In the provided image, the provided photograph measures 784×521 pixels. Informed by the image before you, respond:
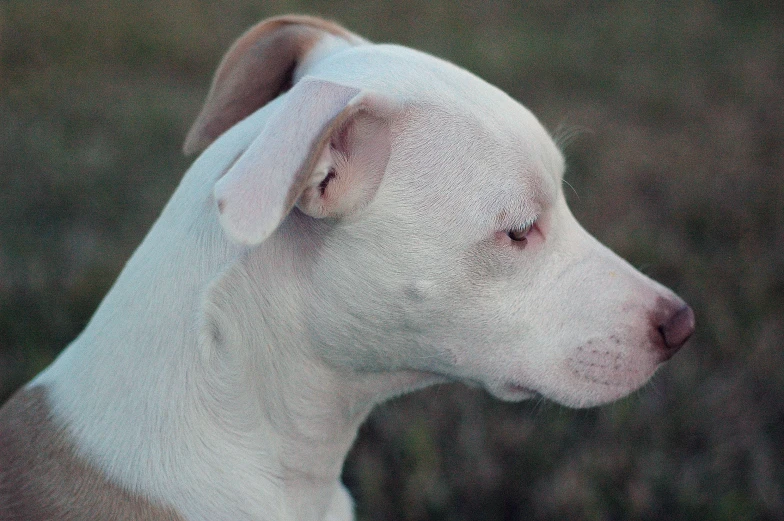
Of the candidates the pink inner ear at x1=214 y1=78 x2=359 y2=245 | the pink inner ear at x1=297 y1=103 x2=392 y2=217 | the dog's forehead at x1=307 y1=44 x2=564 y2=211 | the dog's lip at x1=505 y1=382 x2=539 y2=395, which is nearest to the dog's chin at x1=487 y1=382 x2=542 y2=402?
the dog's lip at x1=505 y1=382 x2=539 y2=395

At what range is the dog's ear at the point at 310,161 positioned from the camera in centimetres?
139

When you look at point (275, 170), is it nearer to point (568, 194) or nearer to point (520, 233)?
point (520, 233)

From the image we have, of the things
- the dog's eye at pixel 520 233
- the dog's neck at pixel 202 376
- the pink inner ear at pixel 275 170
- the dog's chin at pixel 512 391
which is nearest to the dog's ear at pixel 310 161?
the pink inner ear at pixel 275 170

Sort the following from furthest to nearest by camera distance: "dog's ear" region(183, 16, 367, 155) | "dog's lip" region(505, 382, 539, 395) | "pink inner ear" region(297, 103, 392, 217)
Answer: "dog's ear" region(183, 16, 367, 155)
"dog's lip" region(505, 382, 539, 395)
"pink inner ear" region(297, 103, 392, 217)

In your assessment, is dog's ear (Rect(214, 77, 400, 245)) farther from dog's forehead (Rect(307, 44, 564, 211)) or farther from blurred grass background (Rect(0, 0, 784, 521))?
blurred grass background (Rect(0, 0, 784, 521))

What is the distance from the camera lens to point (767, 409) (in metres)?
3.05

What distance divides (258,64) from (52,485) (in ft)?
3.71

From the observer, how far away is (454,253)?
1.73m

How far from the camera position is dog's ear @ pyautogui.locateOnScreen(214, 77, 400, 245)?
4.55 feet

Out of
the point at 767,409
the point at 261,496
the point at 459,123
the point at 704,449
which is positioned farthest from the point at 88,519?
the point at 767,409

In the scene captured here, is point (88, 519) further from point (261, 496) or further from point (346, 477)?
point (346, 477)

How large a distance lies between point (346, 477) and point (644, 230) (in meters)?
2.11

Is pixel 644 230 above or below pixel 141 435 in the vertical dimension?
below

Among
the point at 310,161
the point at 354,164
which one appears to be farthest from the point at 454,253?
the point at 310,161
